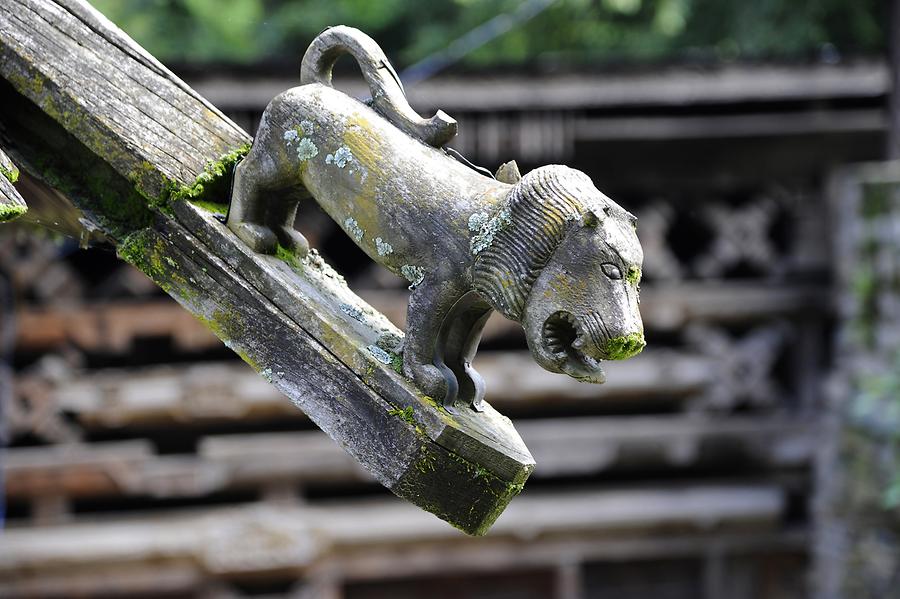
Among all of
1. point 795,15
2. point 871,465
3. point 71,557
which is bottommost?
point 71,557

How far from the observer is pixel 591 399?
4.52 meters

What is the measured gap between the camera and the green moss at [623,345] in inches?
43.4

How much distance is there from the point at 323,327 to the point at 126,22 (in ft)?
23.9

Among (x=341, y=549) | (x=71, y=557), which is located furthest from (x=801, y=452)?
(x=71, y=557)

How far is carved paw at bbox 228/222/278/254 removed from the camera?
4.26ft

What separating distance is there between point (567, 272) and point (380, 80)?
367 millimetres

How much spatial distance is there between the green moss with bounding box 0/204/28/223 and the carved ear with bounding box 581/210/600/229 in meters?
0.63

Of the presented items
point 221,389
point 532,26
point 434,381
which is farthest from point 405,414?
point 532,26

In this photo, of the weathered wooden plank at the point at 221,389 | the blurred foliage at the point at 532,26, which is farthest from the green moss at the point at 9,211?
the blurred foliage at the point at 532,26

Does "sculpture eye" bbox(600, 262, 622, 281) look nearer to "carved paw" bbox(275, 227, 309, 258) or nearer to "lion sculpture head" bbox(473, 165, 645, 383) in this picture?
"lion sculpture head" bbox(473, 165, 645, 383)

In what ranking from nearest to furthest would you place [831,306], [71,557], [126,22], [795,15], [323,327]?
[323,327] < [71,557] < [831,306] < [795,15] < [126,22]

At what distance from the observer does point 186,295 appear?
132cm

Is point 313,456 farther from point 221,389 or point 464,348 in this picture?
point 464,348

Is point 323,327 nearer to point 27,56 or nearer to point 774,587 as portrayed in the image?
point 27,56
